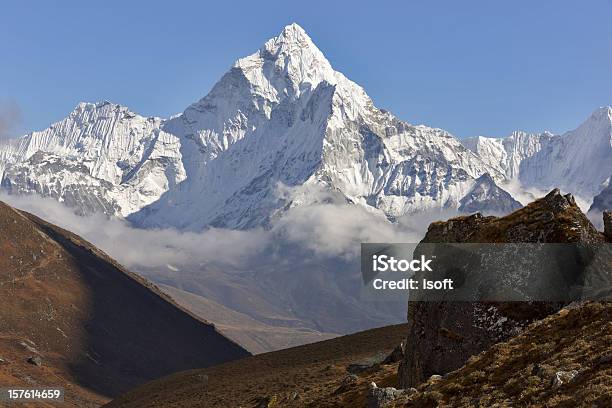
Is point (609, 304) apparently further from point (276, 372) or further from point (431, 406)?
Result: point (276, 372)

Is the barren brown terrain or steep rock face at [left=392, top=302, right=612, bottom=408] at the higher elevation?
the barren brown terrain

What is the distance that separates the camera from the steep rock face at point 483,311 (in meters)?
34.6

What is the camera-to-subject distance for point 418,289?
131 feet

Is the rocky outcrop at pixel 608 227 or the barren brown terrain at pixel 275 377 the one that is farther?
the barren brown terrain at pixel 275 377

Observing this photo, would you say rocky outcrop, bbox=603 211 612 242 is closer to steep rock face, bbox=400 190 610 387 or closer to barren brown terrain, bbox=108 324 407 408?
steep rock face, bbox=400 190 610 387

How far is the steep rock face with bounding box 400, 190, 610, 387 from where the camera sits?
113 feet

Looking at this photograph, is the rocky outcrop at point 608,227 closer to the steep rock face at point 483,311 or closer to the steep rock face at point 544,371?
the steep rock face at point 483,311

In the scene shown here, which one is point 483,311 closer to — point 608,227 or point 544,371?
point 608,227

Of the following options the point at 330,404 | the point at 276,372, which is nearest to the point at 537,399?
the point at 330,404

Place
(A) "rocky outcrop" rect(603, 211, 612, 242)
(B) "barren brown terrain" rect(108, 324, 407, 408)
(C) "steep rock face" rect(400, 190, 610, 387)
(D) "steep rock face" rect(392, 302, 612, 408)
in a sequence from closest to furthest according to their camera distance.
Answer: (D) "steep rock face" rect(392, 302, 612, 408), (C) "steep rock face" rect(400, 190, 610, 387), (A) "rocky outcrop" rect(603, 211, 612, 242), (B) "barren brown terrain" rect(108, 324, 407, 408)

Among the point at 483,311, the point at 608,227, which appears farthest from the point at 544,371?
the point at 608,227

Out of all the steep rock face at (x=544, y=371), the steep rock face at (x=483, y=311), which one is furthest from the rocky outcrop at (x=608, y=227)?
the steep rock face at (x=544, y=371)

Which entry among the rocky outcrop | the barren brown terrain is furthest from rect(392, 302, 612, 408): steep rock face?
the barren brown terrain

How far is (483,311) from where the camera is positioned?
115ft
